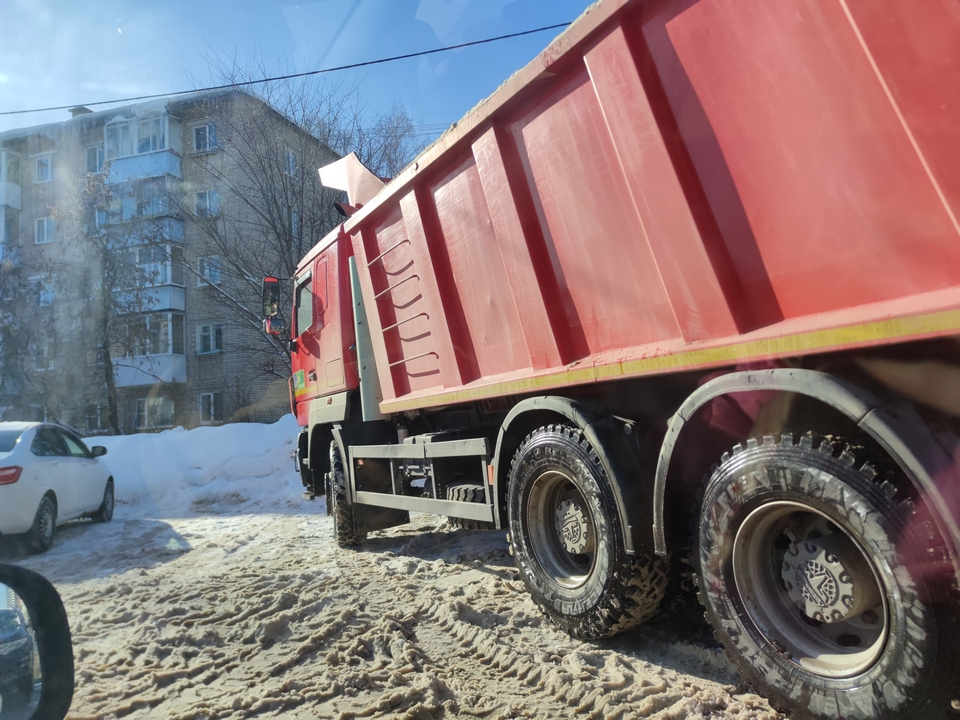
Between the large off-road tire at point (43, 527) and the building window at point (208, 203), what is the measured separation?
36.1 feet

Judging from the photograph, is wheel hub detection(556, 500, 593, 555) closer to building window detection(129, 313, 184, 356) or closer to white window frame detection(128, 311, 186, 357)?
building window detection(129, 313, 184, 356)

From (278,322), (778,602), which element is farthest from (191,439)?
(778,602)

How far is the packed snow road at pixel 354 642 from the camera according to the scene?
2963 mm

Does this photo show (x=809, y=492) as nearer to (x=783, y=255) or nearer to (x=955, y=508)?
(x=955, y=508)

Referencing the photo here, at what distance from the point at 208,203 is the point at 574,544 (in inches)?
685

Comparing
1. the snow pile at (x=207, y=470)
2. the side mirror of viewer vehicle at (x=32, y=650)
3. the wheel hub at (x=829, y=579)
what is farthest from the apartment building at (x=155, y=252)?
the wheel hub at (x=829, y=579)

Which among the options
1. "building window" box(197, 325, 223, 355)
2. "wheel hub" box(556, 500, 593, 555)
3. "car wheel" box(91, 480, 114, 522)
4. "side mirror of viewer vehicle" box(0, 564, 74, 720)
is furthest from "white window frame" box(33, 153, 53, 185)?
"side mirror of viewer vehicle" box(0, 564, 74, 720)

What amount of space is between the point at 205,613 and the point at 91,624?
31.8 inches

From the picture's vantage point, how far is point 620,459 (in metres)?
3.18

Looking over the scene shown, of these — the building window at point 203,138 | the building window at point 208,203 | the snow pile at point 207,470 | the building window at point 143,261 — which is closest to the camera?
the snow pile at point 207,470

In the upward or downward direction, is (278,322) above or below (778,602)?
above

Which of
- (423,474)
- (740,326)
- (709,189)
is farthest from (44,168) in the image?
(740,326)

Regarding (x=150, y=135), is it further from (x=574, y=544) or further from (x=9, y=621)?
(x=9, y=621)

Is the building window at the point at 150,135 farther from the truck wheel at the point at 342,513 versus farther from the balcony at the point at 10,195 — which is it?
the truck wheel at the point at 342,513
